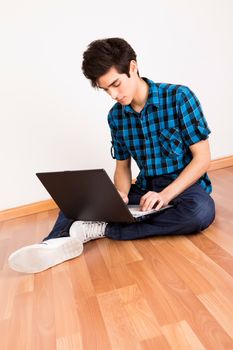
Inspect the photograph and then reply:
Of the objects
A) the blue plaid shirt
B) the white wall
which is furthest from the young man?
the white wall

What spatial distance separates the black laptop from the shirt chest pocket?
22 cm

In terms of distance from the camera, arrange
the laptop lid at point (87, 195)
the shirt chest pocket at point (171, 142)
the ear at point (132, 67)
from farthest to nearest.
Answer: the shirt chest pocket at point (171, 142), the ear at point (132, 67), the laptop lid at point (87, 195)

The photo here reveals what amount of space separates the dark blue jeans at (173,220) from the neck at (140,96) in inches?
11.8

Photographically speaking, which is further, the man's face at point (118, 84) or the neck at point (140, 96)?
the neck at point (140, 96)

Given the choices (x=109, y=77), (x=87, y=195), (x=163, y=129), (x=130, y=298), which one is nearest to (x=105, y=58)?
(x=109, y=77)

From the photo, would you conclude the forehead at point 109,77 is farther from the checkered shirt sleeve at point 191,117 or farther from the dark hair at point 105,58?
the checkered shirt sleeve at point 191,117

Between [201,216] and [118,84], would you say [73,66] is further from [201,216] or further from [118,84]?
[201,216]

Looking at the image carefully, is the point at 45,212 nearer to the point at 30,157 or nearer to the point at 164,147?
the point at 30,157

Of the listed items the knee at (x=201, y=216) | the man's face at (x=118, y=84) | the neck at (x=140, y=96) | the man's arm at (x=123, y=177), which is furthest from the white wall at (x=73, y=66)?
the knee at (x=201, y=216)

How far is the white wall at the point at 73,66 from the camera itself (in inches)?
75.7

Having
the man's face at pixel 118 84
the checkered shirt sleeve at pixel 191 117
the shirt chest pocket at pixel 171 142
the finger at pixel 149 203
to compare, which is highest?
the man's face at pixel 118 84

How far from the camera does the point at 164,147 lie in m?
1.38

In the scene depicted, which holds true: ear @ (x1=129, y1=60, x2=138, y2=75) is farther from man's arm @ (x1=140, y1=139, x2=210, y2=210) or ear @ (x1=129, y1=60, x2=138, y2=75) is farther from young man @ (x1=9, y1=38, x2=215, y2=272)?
man's arm @ (x1=140, y1=139, x2=210, y2=210)

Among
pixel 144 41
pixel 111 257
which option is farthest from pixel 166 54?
pixel 111 257
